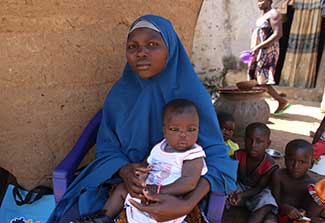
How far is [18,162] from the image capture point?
2232mm

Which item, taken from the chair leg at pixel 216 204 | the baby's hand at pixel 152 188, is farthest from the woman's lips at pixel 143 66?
the chair leg at pixel 216 204

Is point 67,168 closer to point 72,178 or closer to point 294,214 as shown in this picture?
point 72,178

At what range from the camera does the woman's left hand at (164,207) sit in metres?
1.57

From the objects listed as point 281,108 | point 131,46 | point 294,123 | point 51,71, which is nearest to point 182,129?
point 131,46

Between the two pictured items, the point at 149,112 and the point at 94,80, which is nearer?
the point at 149,112

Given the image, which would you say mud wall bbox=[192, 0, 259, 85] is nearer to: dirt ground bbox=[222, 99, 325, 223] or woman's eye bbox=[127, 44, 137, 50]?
dirt ground bbox=[222, 99, 325, 223]

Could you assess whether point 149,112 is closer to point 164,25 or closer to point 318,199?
point 164,25

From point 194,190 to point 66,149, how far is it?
1067 millimetres

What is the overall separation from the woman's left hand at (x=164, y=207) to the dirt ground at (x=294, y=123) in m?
2.52

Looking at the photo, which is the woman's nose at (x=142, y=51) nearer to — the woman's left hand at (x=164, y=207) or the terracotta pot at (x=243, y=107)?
the woman's left hand at (x=164, y=207)

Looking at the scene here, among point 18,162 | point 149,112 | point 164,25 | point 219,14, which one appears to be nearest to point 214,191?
point 149,112

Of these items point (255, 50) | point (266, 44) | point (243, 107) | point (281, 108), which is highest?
point (266, 44)

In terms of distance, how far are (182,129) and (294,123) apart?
14.5 ft

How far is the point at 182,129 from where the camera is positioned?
1.67 m
